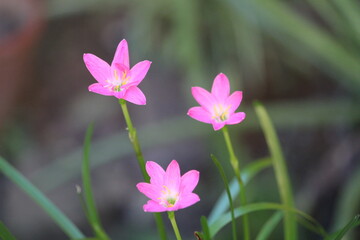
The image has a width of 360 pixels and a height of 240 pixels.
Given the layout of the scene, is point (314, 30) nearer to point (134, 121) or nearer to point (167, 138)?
point (167, 138)

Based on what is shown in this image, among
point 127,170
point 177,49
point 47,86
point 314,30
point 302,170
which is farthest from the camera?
point 47,86

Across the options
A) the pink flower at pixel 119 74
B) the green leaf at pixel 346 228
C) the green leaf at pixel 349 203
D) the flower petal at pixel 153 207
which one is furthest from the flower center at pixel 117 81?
the green leaf at pixel 349 203

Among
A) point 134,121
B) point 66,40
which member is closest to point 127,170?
point 134,121

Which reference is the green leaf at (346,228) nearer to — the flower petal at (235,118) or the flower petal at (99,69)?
the flower petal at (235,118)

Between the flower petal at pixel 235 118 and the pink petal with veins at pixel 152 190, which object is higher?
the flower petal at pixel 235 118

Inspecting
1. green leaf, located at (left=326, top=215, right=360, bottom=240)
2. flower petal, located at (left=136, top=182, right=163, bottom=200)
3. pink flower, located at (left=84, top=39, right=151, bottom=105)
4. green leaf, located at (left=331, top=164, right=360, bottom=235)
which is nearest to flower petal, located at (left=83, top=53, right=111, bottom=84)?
pink flower, located at (left=84, top=39, right=151, bottom=105)

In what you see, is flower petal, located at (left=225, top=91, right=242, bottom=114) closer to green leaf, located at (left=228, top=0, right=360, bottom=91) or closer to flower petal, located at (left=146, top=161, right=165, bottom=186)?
flower petal, located at (left=146, top=161, right=165, bottom=186)

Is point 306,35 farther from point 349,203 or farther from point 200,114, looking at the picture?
point 200,114
